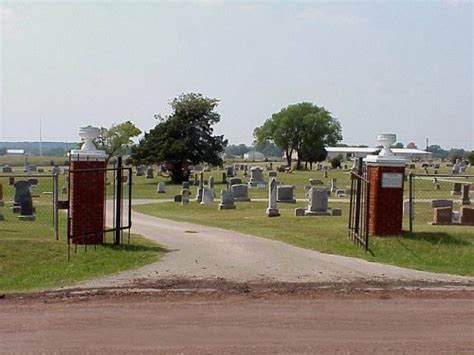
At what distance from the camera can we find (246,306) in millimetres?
10016

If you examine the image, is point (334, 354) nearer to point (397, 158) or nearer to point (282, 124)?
point (397, 158)

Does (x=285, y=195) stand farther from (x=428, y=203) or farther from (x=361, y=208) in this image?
(x=361, y=208)

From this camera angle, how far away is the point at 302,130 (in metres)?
109

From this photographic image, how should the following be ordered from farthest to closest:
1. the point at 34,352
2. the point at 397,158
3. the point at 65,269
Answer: the point at 397,158, the point at 65,269, the point at 34,352

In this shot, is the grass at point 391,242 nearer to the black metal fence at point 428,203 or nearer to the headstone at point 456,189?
the black metal fence at point 428,203

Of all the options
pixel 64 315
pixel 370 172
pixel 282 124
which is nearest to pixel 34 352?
pixel 64 315

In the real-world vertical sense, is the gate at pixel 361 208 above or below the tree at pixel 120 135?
below

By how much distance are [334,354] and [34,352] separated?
3.00 metres

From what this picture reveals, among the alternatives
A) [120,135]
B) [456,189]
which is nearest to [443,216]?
[456,189]

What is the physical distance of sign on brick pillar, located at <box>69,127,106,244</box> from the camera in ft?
52.4

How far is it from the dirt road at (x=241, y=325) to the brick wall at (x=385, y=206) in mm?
5898

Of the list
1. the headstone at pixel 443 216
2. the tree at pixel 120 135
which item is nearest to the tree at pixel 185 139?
the tree at pixel 120 135

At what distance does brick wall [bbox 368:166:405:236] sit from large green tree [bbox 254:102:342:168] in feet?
288

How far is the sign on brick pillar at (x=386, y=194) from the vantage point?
55.0 ft
